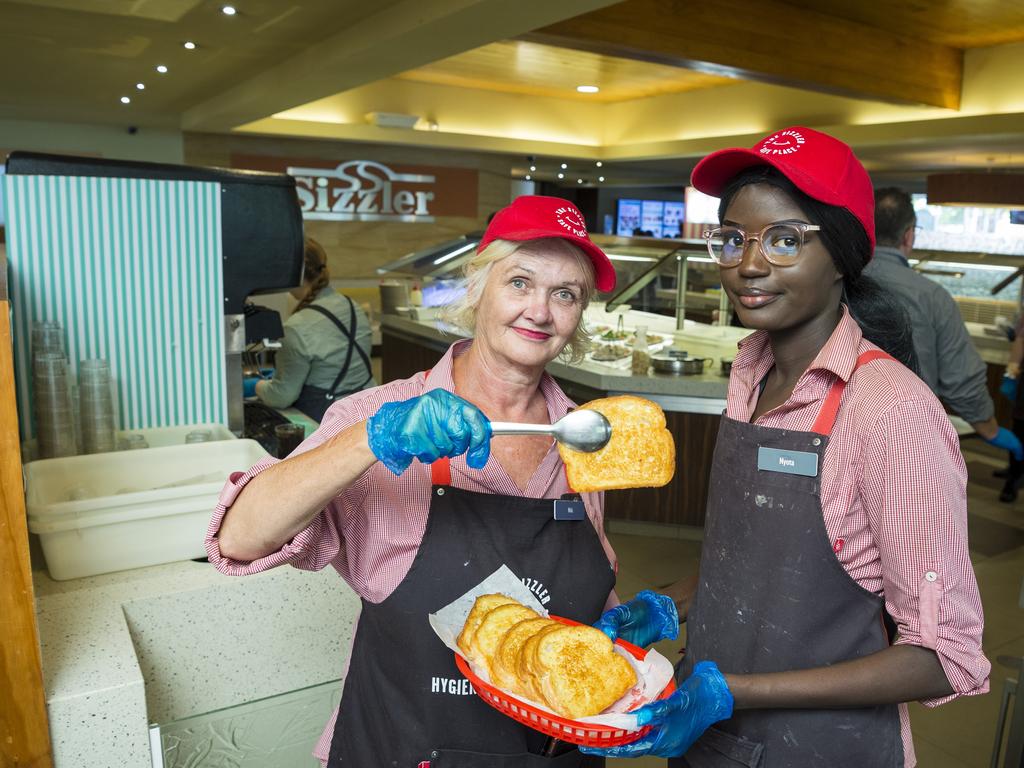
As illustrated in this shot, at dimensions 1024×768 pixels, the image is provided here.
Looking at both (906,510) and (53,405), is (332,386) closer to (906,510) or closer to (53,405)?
(53,405)

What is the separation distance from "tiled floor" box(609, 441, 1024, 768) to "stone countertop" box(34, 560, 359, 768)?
149cm

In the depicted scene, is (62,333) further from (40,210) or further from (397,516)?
(397,516)

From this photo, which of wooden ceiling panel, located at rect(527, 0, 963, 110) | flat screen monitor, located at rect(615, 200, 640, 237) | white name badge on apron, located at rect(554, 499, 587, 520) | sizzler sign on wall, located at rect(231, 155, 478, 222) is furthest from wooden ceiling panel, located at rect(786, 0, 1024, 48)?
flat screen monitor, located at rect(615, 200, 640, 237)

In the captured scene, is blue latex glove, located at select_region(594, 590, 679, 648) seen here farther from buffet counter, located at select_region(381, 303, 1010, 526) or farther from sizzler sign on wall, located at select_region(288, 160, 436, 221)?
sizzler sign on wall, located at select_region(288, 160, 436, 221)

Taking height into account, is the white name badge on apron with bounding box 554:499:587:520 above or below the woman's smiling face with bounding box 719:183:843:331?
below

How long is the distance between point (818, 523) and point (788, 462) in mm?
108

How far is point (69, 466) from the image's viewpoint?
1.98 meters

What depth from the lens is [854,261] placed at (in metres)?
1.38

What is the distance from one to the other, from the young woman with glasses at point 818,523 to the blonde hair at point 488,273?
0.24m

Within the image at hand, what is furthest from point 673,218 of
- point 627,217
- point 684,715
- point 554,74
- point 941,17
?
point 684,715

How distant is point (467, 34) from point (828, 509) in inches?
161

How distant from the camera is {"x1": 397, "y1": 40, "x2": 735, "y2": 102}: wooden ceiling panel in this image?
8031mm

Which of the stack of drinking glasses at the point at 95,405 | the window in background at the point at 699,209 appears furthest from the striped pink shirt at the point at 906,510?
the window in background at the point at 699,209

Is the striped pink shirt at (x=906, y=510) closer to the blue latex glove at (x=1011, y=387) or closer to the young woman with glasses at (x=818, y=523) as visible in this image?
the young woman with glasses at (x=818, y=523)
